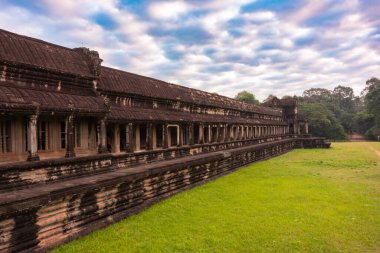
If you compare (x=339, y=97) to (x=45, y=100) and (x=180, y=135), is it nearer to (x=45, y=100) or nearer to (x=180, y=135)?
(x=180, y=135)

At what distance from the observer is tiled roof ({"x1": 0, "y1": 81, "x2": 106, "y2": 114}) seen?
6.48 meters

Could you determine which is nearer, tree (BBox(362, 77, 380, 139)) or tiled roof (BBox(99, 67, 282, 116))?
tiled roof (BBox(99, 67, 282, 116))

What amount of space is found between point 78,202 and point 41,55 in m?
4.10

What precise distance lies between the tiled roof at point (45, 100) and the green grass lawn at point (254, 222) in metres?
3.12

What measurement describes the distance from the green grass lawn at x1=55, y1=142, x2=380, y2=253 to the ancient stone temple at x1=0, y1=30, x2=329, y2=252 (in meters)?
0.67

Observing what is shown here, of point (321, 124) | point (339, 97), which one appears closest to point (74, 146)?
point (321, 124)

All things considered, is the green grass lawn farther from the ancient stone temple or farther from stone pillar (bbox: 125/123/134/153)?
stone pillar (bbox: 125/123/134/153)

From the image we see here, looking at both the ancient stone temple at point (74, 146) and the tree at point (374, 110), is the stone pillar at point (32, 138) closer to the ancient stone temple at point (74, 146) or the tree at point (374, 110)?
the ancient stone temple at point (74, 146)

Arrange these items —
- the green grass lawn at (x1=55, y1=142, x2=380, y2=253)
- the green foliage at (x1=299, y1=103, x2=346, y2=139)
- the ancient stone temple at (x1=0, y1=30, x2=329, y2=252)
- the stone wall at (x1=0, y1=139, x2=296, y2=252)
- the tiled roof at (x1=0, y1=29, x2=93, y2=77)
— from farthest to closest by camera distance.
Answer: the green foliage at (x1=299, y1=103, x2=346, y2=139) → the tiled roof at (x1=0, y1=29, x2=93, y2=77) → the green grass lawn at (x1=55, y1=142, x2=380, y2=253) → the ancient stone temple at (x1=0, y1=30, x2=329, y2=252) → the stone wall at (x1=0, y1=139, x2=296, y2=252)

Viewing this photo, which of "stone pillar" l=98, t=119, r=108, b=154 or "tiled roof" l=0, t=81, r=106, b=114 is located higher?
"tiled roof" l=0, t=81, r=106, b=114

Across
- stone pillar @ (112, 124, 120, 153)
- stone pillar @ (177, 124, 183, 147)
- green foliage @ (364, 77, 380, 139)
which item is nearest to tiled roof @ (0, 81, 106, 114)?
stone pillar @ (112, 124, 120, 153)

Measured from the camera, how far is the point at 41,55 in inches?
321

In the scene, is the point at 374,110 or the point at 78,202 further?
the point at 374,110

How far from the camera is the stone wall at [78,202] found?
5.48 meters
